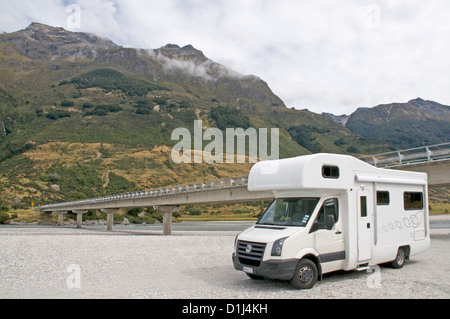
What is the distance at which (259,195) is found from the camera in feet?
93.7

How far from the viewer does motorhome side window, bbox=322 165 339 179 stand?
9547 mm

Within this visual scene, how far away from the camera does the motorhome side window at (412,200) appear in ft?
38.3

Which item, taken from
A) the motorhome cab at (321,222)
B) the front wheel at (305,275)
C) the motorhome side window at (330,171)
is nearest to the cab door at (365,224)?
the motorhome cab at (321,222)

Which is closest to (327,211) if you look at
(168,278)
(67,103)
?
(168,278)

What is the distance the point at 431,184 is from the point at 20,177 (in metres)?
91.2

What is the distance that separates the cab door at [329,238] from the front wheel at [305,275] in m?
0.33

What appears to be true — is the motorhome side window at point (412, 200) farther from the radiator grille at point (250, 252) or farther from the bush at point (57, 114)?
the bush at point (57, 114)

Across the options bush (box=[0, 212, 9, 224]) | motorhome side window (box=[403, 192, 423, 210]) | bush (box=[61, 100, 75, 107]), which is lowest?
bush (box=[0, 212, 9, 224])

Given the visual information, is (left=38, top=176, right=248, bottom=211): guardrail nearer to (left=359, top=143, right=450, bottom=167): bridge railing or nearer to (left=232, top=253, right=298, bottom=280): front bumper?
(left=359, top=143, right=450, bottom=167): bridge railing

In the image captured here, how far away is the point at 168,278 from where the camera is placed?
10.7m

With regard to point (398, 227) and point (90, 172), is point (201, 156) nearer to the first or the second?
point (90, 172)

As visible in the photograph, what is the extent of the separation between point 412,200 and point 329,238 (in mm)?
4703

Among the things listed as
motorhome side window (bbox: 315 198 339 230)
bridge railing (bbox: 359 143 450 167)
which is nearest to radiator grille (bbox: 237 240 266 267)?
motorhome side window (bbox: 315 198 339 230)

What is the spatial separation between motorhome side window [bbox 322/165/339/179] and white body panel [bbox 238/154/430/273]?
0.12ft
